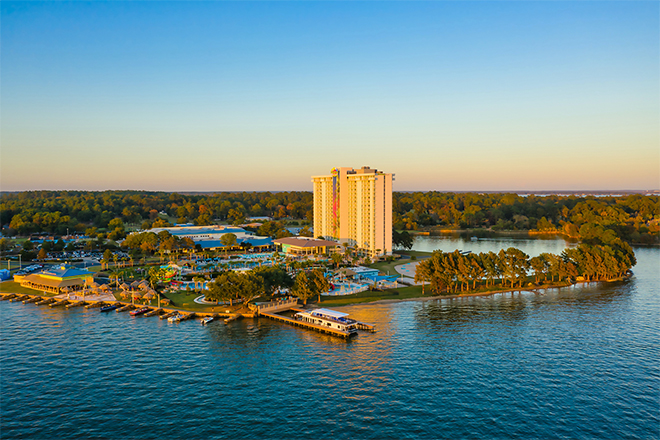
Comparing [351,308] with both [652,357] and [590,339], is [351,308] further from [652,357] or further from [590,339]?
[652,357]

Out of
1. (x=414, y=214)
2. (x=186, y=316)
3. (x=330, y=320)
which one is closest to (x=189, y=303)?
(x=186, y=316)

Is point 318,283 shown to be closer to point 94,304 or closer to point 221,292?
point 221,292

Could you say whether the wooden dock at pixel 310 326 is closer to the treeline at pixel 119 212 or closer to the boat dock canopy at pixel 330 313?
the boat dock canopy at pixel 330 313

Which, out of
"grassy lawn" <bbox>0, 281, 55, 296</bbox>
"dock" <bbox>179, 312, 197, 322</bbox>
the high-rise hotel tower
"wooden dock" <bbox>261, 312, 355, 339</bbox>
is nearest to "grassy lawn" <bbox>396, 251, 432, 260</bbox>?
the high-rise hotel tower

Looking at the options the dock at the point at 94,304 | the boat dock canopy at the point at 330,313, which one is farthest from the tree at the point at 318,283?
the dock at the point at 94,304

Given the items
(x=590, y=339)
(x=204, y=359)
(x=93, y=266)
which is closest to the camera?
(x=204, y=359)

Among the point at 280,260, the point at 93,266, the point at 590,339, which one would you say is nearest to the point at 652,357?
the point at 590,339
